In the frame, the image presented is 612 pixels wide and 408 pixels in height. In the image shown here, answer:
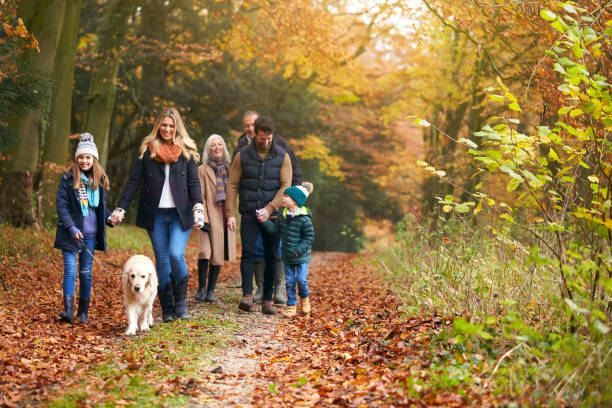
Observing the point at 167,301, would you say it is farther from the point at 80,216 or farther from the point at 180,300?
the point at 80,216

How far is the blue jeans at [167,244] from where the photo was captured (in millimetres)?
6551

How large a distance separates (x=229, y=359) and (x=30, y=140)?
28.4 feet

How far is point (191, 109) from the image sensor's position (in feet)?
66.1

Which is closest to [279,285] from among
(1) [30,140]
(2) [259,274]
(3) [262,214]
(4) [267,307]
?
(2) [259,274]

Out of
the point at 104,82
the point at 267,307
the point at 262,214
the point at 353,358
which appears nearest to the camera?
the point at 353,358

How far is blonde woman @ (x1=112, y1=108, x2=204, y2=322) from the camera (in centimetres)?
652

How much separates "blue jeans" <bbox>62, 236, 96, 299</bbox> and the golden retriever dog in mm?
690

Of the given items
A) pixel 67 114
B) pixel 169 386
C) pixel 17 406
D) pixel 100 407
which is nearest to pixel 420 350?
pixel 169 386

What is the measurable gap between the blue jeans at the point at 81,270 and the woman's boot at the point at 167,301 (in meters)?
0.82

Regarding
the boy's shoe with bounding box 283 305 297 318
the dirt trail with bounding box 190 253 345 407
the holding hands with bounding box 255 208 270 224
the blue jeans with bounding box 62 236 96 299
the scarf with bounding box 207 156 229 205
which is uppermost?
the scarf with bounding box 207 156 229 205

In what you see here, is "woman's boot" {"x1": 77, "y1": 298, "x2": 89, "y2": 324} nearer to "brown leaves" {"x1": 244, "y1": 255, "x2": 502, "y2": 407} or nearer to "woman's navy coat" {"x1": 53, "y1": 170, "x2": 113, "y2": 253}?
"woman's navy coat" {"x1": 53, "y1": 170, "x2": 113, "y2": 253}

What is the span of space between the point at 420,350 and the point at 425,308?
1499 millimetres

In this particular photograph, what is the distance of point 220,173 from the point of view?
8281mm

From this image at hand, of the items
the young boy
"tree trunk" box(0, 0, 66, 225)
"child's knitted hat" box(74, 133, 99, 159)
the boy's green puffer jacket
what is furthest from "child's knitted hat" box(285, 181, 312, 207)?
"tree trunk" box(0, 0, 66, 225)
